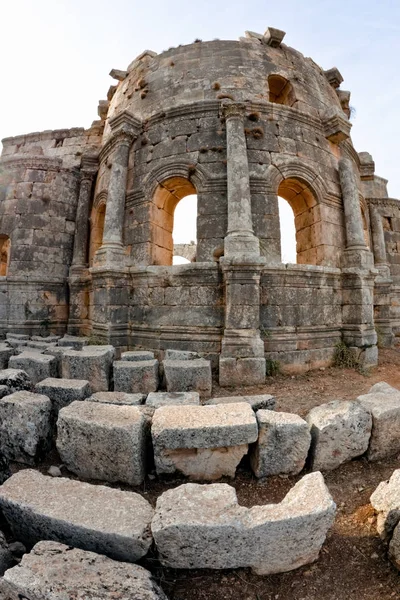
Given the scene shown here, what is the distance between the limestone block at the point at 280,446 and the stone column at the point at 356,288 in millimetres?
4750

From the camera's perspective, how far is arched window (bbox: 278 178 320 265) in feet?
24.6

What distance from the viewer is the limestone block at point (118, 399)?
11.9 ft

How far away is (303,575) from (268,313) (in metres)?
4.72

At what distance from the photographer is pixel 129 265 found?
24.1 ft

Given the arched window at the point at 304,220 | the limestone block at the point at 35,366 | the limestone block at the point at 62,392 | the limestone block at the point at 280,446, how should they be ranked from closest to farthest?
the limestone block at the point at 280,446 < the limestone block at the point at 62,392 < the limestone block at the point at 35,366 < the arched window at the point at 304,220

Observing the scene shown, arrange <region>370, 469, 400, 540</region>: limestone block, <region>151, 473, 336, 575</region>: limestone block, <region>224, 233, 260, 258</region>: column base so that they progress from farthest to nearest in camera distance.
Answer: <region>224, 233, 260, 258</region>: column base → <region>370, 469, 400, 540</region>: limestone block → <region>151, 473, 336, 575</region>: limestone block

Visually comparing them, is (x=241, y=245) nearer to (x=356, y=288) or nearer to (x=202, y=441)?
(x=356, y=288)

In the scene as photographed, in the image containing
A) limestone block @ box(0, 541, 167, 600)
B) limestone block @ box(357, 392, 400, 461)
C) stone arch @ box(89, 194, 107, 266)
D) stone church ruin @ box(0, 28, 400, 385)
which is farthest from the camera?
stone arch @ box(89, 194, 107, 266)

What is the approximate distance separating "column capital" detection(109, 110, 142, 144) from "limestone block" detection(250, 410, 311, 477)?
742cm

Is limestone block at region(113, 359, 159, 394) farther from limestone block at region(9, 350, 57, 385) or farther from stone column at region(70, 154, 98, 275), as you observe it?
stone column at region(70, 154, 98, 275)

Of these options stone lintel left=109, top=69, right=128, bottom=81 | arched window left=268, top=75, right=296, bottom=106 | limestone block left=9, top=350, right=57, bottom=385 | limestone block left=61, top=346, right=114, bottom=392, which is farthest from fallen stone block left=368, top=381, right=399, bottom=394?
stone lintel left=109, top=69, right=128, bottom=81

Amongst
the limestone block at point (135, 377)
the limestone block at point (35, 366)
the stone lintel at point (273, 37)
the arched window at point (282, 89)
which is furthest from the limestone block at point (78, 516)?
the stone lintel at point (273, 37)

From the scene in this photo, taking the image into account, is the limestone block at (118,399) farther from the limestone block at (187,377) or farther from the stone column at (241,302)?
the stone column at (241,302)

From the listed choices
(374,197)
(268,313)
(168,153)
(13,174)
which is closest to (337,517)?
(268,313)
